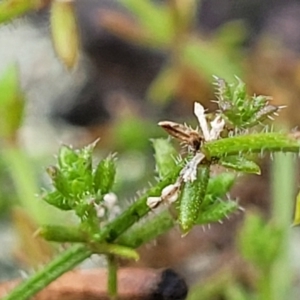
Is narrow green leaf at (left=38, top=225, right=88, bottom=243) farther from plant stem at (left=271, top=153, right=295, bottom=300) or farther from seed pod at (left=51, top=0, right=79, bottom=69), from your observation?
plant stem at (left=271, top=153, right=295, bottom=300)

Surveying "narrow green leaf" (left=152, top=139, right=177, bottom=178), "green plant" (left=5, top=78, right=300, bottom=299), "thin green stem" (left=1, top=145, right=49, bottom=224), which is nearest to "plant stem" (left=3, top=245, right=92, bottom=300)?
"green plant" (left=5, top=78, right=300, bottom=299)

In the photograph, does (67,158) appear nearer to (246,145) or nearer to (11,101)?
(246,145)

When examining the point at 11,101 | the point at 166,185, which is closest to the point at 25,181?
the point at 11,101

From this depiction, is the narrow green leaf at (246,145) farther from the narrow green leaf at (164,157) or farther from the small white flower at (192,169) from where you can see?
the narrow green leaf at (164,157)

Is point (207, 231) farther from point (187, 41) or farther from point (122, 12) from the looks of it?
point (122, 12)

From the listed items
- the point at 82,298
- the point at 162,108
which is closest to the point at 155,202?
the point at 82,298

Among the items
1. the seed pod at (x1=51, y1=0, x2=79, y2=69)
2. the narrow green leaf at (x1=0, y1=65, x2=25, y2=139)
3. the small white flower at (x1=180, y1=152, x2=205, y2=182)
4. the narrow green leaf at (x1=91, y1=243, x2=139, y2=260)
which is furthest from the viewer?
the narrow green leaf at (x1=0, y1=65, x2=25, y2=139)

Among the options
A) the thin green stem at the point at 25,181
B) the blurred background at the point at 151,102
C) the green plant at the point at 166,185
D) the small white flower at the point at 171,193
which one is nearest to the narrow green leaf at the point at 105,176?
the green plant at the point at 166,185
